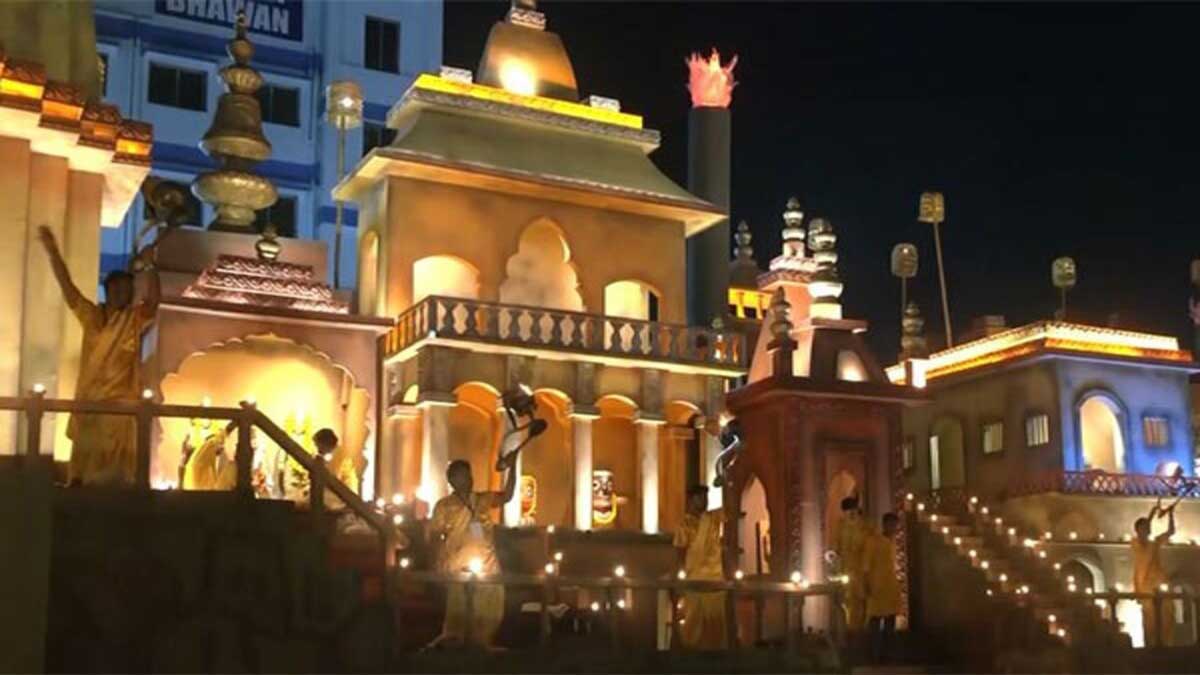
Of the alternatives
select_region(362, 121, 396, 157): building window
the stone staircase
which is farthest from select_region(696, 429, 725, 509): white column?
select_region(362, 121, 396, 157): building window

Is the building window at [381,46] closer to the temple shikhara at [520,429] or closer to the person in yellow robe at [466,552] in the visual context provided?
the temple shikhara at [520,429]

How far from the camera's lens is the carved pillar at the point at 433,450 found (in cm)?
2255

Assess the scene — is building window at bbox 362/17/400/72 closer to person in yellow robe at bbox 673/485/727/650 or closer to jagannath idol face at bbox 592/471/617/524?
jagannath idol face at bbox 592/471/617/524

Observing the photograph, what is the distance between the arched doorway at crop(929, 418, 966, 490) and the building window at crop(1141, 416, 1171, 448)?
3922mm

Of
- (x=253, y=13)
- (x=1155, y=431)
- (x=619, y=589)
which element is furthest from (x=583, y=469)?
(x=253, y=13)

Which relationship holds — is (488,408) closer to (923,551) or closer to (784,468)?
(784,468)

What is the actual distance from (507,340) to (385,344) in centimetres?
221

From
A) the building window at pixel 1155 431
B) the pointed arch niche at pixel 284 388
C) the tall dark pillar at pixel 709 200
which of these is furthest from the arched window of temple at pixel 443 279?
the building window at pixel 1155 431

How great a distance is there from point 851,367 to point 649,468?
3.95m

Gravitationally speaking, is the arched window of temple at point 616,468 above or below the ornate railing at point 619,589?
above

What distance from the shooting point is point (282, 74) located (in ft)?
128

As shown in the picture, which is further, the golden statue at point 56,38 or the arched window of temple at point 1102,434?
the arched window of temple at point 1102,434

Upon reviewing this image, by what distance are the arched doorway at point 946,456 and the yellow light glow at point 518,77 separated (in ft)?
40.3

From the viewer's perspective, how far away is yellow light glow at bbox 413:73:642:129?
25.3 m
